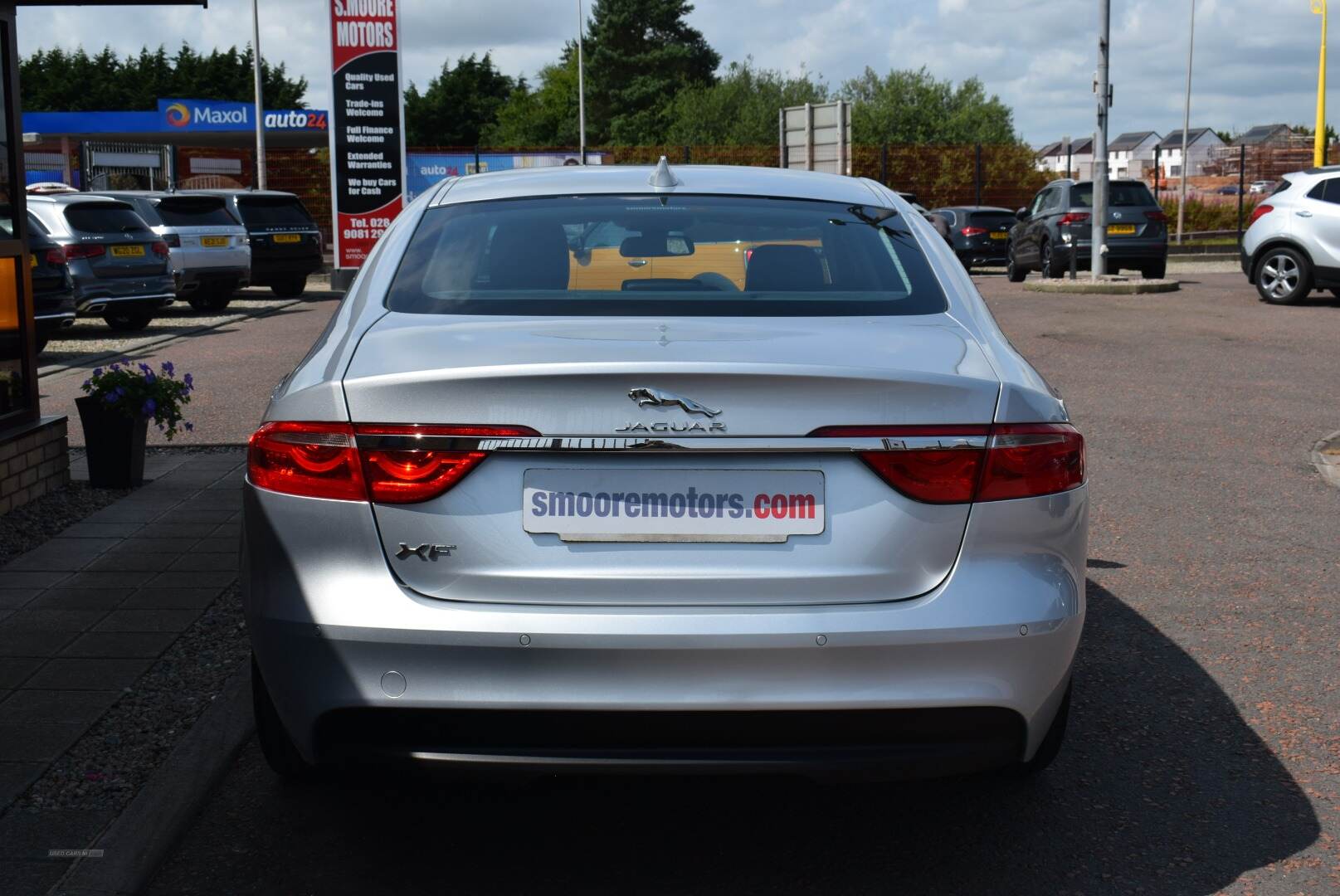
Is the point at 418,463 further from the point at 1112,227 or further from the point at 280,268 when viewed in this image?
the point at 1112,227

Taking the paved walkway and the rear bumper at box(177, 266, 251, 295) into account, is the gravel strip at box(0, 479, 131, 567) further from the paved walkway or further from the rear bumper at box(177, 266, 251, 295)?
the rear bumper at box(177, 266, 251, 295)

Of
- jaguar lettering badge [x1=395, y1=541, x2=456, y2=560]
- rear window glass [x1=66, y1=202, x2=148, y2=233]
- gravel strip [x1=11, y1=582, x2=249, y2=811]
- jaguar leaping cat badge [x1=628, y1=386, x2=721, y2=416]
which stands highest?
rear window glass [x1=66, y1=202, x2=148, y2=233]

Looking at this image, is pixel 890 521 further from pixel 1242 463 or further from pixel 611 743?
pixel 1242 463

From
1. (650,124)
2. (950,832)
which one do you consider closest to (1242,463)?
(950,832)

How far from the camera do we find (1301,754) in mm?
4262

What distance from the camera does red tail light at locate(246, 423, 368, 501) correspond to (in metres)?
3.10

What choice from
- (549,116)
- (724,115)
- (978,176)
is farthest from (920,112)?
(978,176)

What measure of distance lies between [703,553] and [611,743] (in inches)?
16.2

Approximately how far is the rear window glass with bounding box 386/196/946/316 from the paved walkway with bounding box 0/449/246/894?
1.54m

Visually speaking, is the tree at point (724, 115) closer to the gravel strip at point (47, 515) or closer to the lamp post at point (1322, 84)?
the lamp post at point (1322, 84)

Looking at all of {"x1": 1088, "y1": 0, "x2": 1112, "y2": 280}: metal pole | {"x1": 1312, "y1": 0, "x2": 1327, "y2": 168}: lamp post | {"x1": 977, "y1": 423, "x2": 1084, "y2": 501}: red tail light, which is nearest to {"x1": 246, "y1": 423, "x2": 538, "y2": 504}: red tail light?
{"x1": 977, "y1": 423, "x2": 1084, "y2": 501}: red tail light

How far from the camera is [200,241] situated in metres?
22.8

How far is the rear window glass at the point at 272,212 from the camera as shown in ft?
84.0

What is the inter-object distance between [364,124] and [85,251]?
3944 mm
